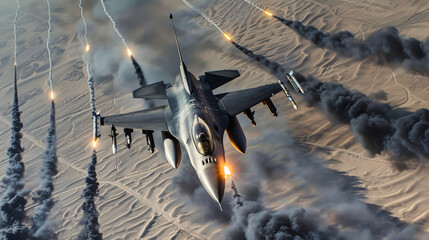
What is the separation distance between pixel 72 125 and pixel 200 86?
2444cm


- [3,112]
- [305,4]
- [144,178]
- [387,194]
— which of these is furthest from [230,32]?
[3,112]

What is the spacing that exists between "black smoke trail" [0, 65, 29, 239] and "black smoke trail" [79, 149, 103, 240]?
5800 millimetres

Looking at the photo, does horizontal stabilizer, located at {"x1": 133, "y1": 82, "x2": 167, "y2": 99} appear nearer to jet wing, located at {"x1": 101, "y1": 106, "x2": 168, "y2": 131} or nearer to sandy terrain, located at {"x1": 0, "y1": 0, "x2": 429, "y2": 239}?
jet wing, located at {"x1": 101, "y1": 106, "x2": 168, "y2": 131}

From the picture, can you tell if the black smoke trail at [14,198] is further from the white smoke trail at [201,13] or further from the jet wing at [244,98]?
the white smoke trail at [201,13]

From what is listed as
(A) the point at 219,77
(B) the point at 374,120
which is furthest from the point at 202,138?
(B) the point at 374,120

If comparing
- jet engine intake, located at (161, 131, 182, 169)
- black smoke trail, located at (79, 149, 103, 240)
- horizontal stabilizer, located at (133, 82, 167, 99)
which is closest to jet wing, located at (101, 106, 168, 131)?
jet engine intake, located at (161, 131, 182, 169)

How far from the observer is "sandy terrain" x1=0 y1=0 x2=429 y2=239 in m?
26.3

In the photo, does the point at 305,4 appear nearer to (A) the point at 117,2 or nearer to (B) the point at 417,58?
(B) the point at 417,58

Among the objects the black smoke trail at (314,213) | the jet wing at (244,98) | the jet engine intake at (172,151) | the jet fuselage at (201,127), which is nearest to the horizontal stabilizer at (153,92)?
the jet fuselage at (201,127)

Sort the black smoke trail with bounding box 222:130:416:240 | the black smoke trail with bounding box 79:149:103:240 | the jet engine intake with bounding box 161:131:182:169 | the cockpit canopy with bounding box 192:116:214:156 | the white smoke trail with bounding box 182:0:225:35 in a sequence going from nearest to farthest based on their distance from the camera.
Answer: the cockpit canopy with bounding box 192:116:214:156
the black smoke trail with bounding box 222:130:416:240
the jet engine intake with bounding box 161:131:182:169
the black smoke trail with bounding box 79:149:103:240
the white smoke trail with bounding box 182:0:225:35

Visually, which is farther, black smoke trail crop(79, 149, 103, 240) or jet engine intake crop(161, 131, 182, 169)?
black smoke trail crop(79, 149, 103, 240)

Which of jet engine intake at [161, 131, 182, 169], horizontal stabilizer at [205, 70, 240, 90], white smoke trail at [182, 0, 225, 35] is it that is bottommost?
jet engine intake at [161, 131, 182, 169]

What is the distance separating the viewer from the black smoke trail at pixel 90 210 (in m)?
28.3

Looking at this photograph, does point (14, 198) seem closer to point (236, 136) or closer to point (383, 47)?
point (236, 136)
